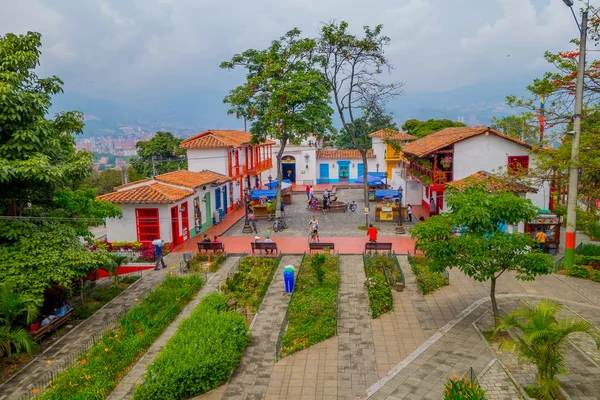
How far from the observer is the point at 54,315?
41.0 feet

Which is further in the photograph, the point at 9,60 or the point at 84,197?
the point at 84,197

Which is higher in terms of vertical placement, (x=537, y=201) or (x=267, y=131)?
(x=267, y=131)

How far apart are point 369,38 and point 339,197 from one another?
50.2 feet

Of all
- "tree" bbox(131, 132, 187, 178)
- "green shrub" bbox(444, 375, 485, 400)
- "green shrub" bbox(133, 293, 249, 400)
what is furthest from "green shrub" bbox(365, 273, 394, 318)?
"tree" bbox(131, 132, 187, 178)

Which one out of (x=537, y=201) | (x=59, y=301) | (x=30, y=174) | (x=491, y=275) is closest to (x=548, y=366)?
(x=491, y=275)

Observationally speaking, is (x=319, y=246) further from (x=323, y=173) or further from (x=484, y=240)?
(x=323, y=173)

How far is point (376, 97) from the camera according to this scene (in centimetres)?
2577

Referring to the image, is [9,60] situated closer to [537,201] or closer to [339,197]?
[537,201]

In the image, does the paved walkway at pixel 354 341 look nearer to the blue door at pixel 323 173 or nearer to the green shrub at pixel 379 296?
the green shrub at pixel 379 296

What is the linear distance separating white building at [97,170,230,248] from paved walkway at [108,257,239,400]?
479 centimetres

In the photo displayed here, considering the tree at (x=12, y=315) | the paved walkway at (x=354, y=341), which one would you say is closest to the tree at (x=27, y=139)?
the tree at (x=12, y=315)

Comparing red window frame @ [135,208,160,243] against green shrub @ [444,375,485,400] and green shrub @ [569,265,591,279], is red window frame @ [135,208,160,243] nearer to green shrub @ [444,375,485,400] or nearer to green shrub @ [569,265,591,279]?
green shrub @ [444,375,485,400]

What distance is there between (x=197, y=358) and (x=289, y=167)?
37.5 metres

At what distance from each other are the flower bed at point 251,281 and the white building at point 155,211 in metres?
4.79
